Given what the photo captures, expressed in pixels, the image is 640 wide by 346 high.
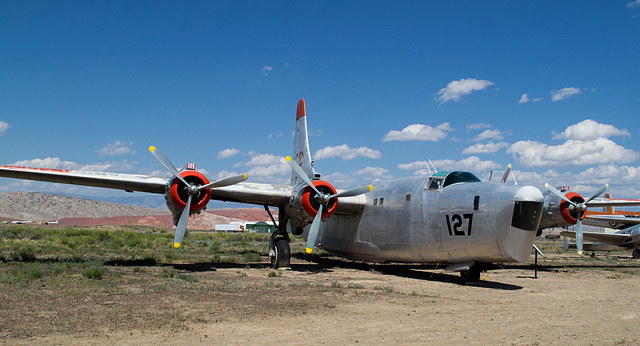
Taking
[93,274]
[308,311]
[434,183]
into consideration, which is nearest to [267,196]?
[434,183]

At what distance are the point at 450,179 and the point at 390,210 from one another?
100 inches

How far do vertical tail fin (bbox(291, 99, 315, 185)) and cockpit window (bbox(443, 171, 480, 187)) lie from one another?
7265 millimetres

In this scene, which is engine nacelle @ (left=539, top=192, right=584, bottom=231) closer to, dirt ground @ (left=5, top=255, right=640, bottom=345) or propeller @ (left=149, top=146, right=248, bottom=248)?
dirt ground @ (left=5, top=255, right=640, bottom=345)

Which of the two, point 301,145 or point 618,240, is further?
point 618,240

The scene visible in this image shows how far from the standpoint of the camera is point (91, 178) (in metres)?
16.1

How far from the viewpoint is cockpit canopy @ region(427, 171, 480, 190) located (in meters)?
14.7

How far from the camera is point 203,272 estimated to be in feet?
51.2

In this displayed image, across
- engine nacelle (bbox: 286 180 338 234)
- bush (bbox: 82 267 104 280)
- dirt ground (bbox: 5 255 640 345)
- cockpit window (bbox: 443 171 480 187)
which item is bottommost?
bush (bbox: 82 267 104 280)

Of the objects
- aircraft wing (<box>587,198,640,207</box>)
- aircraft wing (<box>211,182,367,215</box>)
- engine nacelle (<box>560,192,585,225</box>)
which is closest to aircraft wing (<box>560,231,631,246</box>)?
aircraft wing (<box>587,198,640,207</box>)

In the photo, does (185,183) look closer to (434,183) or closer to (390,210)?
(390,210)

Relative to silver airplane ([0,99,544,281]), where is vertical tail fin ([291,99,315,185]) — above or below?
above

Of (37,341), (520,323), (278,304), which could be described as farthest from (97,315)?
(520,323)

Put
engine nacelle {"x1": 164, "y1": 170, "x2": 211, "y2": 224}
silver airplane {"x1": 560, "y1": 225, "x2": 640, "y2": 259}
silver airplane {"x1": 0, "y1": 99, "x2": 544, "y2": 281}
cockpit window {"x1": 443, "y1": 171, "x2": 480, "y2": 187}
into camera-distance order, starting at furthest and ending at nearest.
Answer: silver airplane {"x1": 560, "y1": 225, "x2": 640, "y2": 259}, engine nacelle {"x1": 164, "y1": 170, "x2": 211, "y2": 224}, cockpit window {"x1": 443, "y1": 171, "x2": 480, "y2": 187}, silver airplane {"x1": 0, "y1": 99, "x2": 544, "y2": 281}

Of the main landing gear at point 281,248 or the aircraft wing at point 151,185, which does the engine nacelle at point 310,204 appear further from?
the main landing gear at point 281,248
